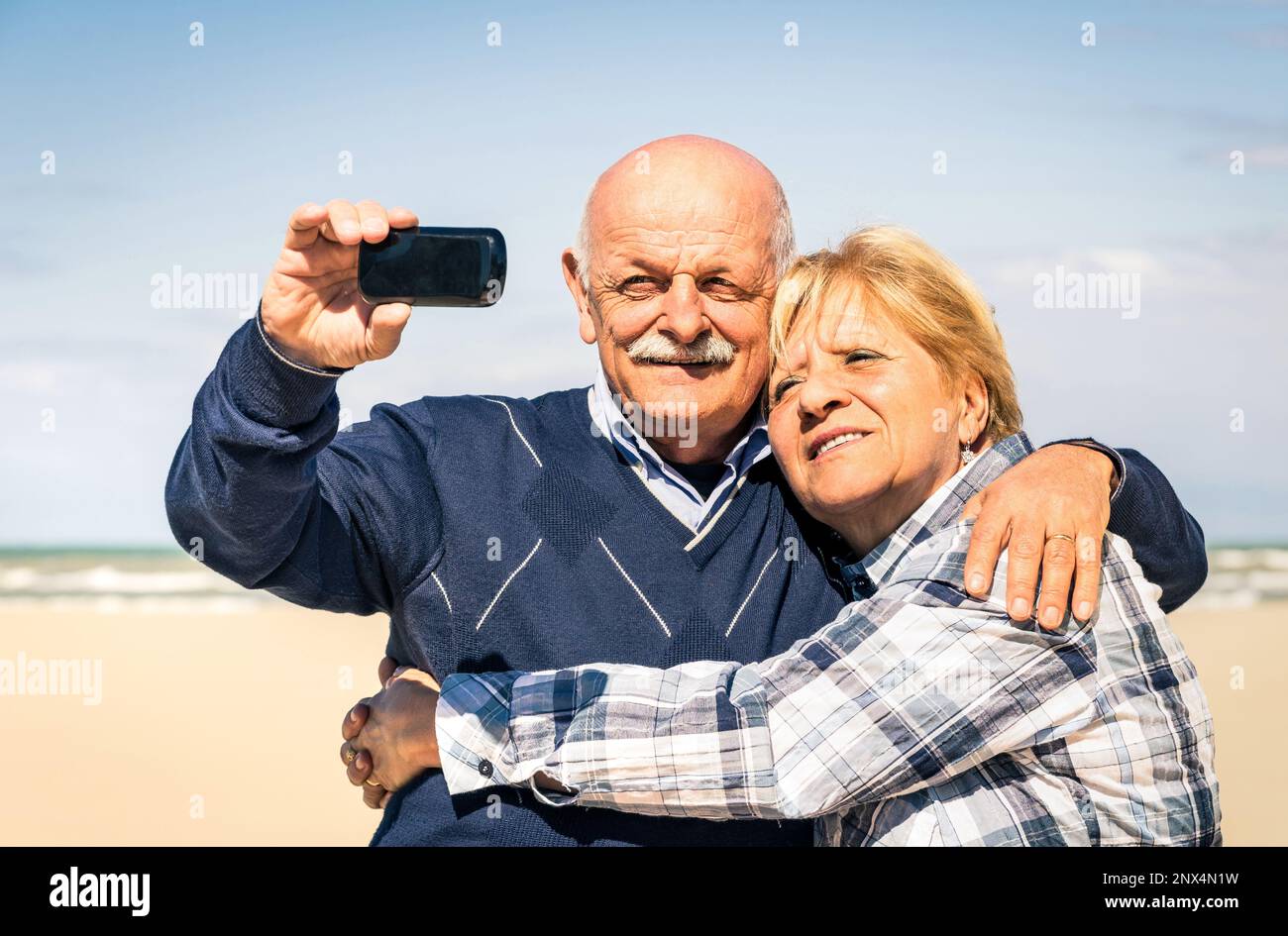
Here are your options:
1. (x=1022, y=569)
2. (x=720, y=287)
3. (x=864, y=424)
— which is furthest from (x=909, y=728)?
(x=720, y=287)

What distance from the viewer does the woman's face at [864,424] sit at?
2.81m

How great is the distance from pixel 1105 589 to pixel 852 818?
0.70 meters

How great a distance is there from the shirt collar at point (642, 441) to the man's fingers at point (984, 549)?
0.80 m

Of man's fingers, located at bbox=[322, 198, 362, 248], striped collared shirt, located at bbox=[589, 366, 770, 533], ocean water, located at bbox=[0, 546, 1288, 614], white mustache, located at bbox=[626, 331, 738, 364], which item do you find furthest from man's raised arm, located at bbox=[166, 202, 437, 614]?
ocean water, located at bbox=[0, 546, 1288, 614]

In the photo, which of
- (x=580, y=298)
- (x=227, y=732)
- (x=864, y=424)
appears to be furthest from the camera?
(x=227, y=732)

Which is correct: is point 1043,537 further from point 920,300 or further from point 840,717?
point 920,300

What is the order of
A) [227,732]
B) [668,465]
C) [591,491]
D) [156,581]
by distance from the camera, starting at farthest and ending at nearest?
[156,581] → [227,732] → [668,465] → [591,491]

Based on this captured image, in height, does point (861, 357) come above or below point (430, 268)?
below

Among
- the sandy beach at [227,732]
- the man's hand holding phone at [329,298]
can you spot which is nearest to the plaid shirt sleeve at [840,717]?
the man's hand holding phone at [329,298]

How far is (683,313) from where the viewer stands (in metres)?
3.14

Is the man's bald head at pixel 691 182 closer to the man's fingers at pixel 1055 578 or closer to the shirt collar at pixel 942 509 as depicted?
the shirt collar at pixel 942 509

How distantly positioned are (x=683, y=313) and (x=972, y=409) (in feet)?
2.45

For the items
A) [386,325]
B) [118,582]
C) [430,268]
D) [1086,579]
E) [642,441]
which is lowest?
[118,582]
